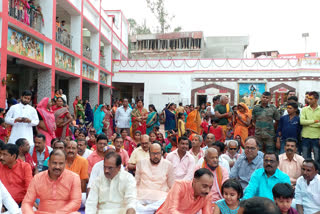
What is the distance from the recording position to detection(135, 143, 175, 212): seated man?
14.2ft

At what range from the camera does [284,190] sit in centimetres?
278

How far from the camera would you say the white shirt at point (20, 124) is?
5578 mm

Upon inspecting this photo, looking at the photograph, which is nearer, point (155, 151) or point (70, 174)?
point (70, 174)

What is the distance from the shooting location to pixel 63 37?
45.8ft

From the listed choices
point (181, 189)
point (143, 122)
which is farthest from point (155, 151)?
point (143, 122)

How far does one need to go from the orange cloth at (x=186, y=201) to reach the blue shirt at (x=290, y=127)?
3.11 m

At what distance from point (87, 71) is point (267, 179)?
15225 millimetres

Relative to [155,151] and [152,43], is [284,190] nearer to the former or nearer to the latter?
[155,151]

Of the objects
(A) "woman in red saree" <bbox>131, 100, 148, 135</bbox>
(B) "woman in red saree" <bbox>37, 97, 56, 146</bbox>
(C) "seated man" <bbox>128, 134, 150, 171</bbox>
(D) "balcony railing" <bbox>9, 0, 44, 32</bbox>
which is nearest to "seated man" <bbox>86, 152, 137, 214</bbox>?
(C) "seated man" <bbox>128, 134, 150, 171</bbox>

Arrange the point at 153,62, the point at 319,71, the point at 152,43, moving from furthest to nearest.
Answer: the point at 152,43 → the point at 153,62 → the point at 319,71

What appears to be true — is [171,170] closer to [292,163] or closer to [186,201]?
[186,201]

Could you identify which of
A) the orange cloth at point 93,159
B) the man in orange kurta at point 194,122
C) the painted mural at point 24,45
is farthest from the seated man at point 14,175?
the painted mural at point 24,45

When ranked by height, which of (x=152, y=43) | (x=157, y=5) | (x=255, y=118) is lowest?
(x=255, y=118)

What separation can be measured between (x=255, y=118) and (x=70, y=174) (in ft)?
13.3
